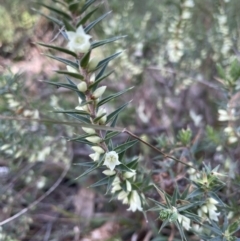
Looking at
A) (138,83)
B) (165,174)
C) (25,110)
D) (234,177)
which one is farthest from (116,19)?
(234,177)

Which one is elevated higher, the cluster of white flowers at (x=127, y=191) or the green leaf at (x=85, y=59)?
the green leaf at (x=85, y=59)

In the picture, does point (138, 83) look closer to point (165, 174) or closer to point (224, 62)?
point (224, 62)

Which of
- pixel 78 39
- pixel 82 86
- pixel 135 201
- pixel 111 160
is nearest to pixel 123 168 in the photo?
pixel 111 160

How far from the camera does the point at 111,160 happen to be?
1188mm

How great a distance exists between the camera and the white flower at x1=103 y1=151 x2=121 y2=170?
117cm

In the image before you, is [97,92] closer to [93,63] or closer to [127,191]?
[93,63]

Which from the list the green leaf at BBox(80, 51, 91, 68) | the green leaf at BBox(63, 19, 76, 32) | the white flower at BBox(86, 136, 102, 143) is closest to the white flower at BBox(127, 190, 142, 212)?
the white flower at BBox(86, 136, 102, 143)

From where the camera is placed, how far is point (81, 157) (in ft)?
8.59

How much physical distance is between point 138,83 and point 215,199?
4.74ft

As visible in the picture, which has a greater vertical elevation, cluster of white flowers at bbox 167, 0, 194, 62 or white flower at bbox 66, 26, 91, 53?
white flower at bbox 66, 26, 91, 53

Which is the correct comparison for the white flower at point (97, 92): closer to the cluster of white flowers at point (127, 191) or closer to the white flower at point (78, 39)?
the white flower at point (78, 39)

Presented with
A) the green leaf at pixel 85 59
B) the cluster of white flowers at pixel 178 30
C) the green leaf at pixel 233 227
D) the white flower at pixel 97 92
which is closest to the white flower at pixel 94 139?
the white flower at pixel 97 92

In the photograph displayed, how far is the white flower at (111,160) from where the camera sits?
117 cm

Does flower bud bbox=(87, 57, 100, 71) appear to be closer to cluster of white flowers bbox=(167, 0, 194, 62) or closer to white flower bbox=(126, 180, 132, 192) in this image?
white flower bbox=(126, 180, 132, 192)
